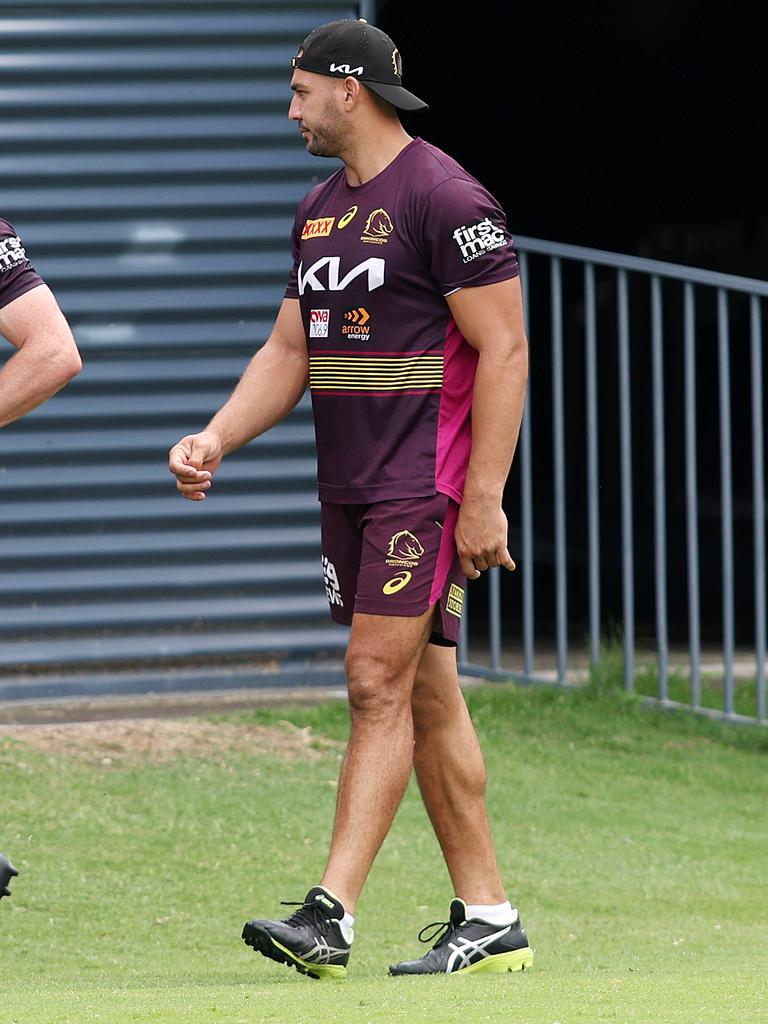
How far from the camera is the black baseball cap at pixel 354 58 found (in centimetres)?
395

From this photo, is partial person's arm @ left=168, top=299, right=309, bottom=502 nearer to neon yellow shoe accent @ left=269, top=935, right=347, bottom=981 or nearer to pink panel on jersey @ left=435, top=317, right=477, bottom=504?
pink panel on jersey @ left=435, top=317, right=477, bottom=504

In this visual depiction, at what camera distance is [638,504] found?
17234 millimetres

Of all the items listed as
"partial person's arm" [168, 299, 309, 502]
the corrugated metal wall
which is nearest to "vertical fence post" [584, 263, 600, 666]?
the corrugated metal wall

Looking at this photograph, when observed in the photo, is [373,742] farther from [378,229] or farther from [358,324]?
[378,229]

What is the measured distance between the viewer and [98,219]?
22.7 ft

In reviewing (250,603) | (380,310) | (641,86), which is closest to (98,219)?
(250,603)

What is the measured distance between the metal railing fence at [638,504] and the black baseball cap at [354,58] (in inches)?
105

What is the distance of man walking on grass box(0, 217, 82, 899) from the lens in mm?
3590

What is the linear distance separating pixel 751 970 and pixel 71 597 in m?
3.93

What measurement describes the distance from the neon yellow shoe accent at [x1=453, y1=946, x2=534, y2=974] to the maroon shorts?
2.33 ft

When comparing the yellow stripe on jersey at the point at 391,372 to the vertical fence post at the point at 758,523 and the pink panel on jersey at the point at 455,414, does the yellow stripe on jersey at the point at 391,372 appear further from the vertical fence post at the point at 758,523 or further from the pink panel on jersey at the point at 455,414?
the vertical fence post at the point at 758,523

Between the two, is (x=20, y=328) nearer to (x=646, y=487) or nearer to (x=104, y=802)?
(x=104, y=802)

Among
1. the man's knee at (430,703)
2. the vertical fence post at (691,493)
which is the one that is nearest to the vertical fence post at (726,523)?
the vertical fence post at (691,493)

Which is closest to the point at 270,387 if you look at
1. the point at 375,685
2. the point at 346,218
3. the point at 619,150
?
the point at 346,218
